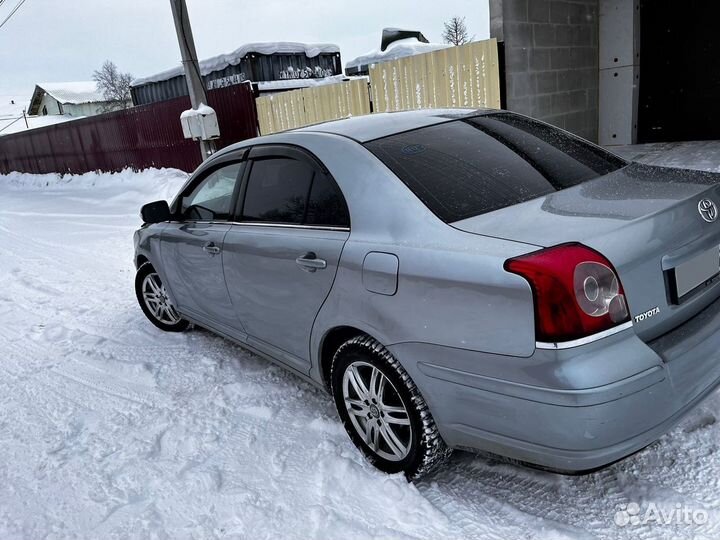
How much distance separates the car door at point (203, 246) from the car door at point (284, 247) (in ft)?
0.52

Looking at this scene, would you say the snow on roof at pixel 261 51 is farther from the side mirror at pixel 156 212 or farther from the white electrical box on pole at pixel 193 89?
the side mirror at pixel 156 212

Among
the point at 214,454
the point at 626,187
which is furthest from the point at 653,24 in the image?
the point at 214,454

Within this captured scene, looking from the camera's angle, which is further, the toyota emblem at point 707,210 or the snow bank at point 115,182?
the snow bank at point 115,182

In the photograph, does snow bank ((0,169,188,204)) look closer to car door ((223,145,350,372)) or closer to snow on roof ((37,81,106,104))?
car door ((223,145,350,372))

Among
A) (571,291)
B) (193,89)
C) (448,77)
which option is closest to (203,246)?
(571,291)

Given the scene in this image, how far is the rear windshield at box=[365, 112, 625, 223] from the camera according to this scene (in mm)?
2303

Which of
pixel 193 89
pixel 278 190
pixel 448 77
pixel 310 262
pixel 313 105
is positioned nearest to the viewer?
pixel 310 262

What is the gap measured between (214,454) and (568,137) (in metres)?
2.52

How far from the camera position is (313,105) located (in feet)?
32.4

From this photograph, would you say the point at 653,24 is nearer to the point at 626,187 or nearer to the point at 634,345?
the point at 626,187

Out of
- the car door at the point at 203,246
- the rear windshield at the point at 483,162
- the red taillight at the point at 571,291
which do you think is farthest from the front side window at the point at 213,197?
the red taillight at the point at 571,291

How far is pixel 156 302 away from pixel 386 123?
2.71 meters

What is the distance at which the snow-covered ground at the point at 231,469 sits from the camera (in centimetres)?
223

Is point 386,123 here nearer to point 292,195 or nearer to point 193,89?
point 292,195
